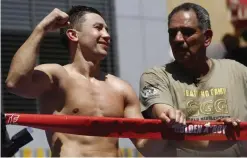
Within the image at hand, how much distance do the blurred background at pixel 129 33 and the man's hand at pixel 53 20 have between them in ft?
17.0

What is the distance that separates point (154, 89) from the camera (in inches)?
239

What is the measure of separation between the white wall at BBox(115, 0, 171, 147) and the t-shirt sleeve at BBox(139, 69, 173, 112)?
5744 millimetres

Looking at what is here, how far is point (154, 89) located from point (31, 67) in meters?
0.83

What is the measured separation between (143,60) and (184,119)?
6.49 m

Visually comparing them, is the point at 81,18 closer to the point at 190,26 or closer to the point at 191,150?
the point at 190,26

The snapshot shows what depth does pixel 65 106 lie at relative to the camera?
609 cm

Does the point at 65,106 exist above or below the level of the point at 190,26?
below

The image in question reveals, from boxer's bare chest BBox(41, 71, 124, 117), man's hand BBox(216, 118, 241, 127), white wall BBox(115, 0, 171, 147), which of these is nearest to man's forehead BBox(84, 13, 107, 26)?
boxer's bare chest BBox(41, 71, 124, 117)

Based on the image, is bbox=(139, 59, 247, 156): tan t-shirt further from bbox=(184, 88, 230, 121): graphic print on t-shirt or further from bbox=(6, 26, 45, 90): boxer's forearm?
bbox=(6, 26, 45, 90): boxer's forearm

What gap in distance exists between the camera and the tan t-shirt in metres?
6.07

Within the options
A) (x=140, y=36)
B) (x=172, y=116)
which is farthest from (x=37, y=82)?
(x=140, y=36)

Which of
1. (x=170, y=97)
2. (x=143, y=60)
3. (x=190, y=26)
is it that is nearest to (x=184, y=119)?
(x=170, y=97)

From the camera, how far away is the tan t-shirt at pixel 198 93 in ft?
19.9

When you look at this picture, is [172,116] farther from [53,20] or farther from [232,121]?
[53,20]
